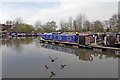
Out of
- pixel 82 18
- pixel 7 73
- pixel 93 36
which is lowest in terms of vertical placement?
pixel 7 73

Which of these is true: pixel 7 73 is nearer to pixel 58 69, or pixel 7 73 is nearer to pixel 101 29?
pixel 58 69

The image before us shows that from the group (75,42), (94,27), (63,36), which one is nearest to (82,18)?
(94,27)

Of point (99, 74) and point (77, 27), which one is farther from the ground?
point (77, 27)

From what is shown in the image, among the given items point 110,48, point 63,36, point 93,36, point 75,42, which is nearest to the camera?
point 110,48

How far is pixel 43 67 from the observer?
1359 centimetres

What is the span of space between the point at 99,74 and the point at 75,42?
15425mm

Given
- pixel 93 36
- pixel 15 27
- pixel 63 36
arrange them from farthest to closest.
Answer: pixel 15 27, pixel 63 36, pixel 93 36

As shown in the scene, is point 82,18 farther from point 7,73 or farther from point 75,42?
point 7,73

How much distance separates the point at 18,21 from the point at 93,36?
189 ft

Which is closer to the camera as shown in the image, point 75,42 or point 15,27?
point 75,42

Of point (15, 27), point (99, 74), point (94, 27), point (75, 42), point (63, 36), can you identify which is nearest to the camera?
point (99, 74)

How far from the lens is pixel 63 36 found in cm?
3078

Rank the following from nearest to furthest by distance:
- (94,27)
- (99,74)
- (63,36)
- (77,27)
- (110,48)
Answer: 1. (99,74)
2. (110,48)
3. (63,36)
4. (94,27)
5. (77,27)

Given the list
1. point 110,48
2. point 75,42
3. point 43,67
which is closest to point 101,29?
point 75,42
